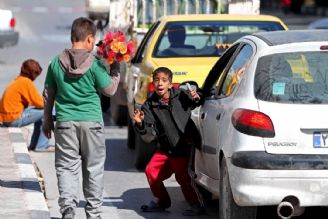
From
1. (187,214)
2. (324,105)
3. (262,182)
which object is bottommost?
(187,214)

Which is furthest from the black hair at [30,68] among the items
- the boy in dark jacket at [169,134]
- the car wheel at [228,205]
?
the car wheel at [228,205]

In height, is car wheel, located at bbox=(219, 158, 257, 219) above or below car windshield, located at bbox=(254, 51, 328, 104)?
below

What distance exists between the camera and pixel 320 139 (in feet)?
25.5

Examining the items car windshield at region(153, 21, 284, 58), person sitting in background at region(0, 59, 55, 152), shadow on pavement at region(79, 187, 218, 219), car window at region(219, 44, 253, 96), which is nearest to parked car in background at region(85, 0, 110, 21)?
person sitting in background at region(0, 59, 55, 152)

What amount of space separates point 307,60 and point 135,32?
342 inches

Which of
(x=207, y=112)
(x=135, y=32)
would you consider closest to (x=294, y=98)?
(x=207, y=112)

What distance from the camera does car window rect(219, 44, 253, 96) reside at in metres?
8.43

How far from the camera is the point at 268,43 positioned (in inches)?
329

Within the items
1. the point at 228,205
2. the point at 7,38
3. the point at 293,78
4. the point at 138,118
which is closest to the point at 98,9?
the point at 7,38

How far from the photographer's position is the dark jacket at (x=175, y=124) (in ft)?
31.1

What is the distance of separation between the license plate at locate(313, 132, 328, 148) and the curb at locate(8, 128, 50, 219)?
7.52ft

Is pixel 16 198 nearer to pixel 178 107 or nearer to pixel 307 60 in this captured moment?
pixel 178 107

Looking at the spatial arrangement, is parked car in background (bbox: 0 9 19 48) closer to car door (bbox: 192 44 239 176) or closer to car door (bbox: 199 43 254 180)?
car door (bbox: 192 44 239 176)

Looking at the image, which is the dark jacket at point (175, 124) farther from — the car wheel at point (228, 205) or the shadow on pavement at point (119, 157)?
the shadow on pavement at point (119, 157)
